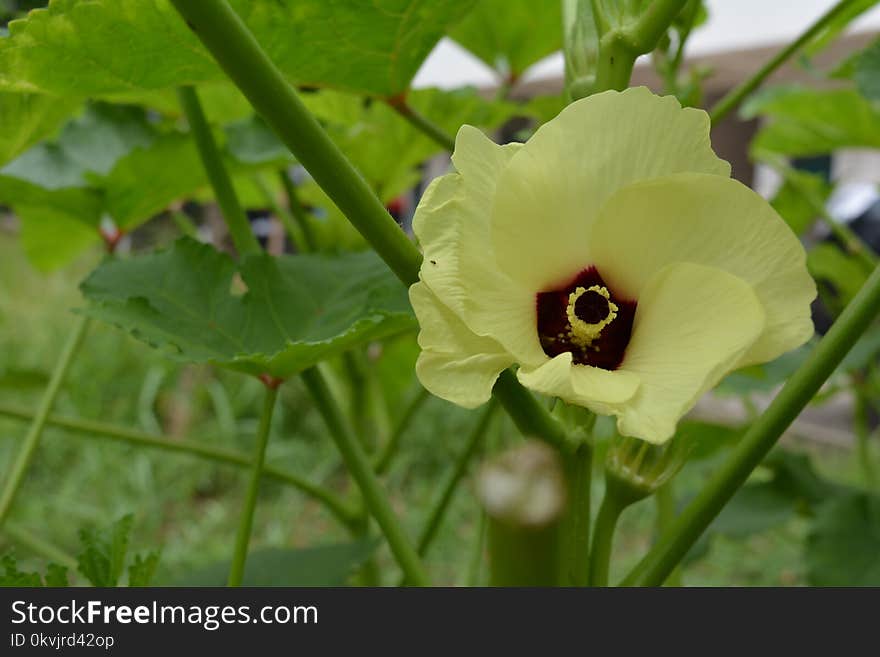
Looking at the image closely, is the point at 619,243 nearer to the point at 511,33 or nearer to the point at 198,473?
the point at 511,33

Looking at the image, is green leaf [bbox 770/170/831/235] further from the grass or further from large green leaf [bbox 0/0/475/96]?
large green leaf [bbox 0/0/475/96]

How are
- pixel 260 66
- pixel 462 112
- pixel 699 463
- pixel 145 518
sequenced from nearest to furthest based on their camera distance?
pixel 260 66
pixel 462 112
pixel 699 463
pixel 145 518

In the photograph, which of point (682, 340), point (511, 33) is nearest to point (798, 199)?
point (511, 33)

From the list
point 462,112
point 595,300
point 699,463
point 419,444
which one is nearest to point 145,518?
point 419,444

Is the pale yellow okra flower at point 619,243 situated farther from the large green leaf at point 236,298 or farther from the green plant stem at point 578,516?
the large green leaf at point 236,298

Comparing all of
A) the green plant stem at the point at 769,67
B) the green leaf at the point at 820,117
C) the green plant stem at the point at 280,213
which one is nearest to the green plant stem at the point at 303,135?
the green plant stem at the point at 769,67
